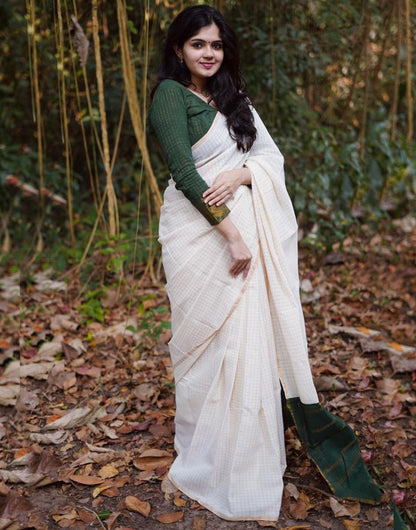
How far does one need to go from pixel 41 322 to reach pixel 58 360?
41 centimetres

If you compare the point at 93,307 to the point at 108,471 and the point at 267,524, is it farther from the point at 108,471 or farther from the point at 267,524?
the point at 267,524

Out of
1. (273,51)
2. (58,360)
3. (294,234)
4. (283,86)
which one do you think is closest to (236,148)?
(294,234)

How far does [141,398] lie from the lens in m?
2.38

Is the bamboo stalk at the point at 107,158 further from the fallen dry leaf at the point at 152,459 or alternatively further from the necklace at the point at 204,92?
the fallen dry leaf at the point at 152,459

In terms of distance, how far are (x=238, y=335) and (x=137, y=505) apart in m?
0.62

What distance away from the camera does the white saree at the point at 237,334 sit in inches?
65.6

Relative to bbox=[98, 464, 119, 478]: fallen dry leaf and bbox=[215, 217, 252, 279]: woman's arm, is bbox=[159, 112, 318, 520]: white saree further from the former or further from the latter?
bbox=[98, 464, 119, 478]: fallen dry leaf

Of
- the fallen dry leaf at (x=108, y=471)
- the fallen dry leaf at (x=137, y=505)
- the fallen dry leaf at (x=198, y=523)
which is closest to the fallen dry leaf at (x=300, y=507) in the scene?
the fallen dry leaf at (x=198, y=523)

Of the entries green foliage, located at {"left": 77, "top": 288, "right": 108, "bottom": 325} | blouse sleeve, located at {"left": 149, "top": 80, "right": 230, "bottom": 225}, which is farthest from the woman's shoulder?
green foliage, located at {"left": 77, "top": 288, "right": 108, "bottom": 325}

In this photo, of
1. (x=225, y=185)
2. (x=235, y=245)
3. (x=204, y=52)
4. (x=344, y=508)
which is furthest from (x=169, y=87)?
(x=344, y=508)

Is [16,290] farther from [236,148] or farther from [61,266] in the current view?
[236,148]

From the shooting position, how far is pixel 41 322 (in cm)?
304

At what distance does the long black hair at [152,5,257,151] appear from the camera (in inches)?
66.6

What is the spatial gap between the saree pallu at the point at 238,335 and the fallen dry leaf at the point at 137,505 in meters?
0.12
